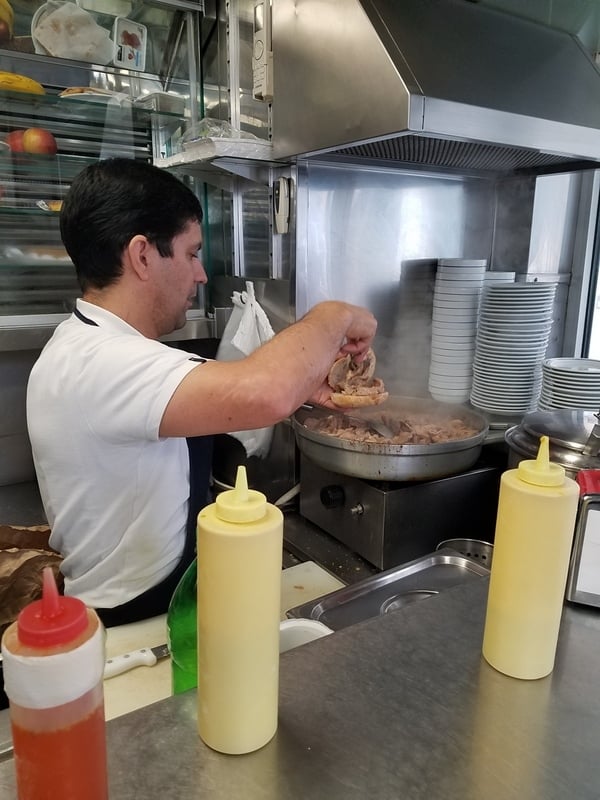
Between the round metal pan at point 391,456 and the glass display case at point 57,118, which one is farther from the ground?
the glass display case at point 57,118

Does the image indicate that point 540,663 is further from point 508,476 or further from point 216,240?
point 216,240

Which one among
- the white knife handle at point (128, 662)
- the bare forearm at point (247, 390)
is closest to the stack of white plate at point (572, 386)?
the bare forearm at point (247, 390)

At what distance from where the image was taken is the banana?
6.37 feet

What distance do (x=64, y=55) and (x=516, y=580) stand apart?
2288mm

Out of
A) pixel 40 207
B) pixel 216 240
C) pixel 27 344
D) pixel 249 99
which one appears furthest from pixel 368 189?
pixel 27 344

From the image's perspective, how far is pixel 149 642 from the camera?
46.8 inches

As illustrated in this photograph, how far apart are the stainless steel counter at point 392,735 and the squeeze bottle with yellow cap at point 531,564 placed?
43 mm

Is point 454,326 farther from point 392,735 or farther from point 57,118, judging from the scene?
point 392,735

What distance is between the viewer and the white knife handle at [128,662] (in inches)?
39.2

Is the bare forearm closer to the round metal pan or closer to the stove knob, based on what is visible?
the round metal pan

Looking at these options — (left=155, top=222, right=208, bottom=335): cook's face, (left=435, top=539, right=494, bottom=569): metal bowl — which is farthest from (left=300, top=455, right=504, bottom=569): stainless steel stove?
(left=155, top=222, right=208, bottom=335): cook's face

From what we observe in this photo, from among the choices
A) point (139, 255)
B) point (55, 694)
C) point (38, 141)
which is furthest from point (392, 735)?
point (38, 141)

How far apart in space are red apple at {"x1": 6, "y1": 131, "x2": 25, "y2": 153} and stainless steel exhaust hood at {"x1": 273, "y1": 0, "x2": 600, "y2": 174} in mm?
850

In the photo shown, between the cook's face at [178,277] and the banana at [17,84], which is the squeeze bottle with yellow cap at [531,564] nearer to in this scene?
the cook's face at [178,277]
